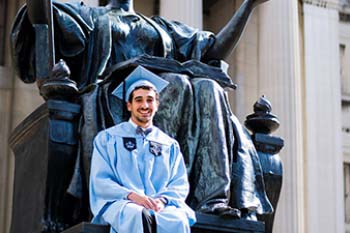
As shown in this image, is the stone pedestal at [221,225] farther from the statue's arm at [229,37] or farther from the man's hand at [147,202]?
the statue's arm at [229,37]

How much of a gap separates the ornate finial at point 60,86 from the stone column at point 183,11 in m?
12.8

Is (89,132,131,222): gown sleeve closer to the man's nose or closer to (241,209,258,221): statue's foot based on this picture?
the man's nose

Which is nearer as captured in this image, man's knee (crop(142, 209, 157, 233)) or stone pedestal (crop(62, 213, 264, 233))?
man's knee (crop(142, 209, 157, 233))

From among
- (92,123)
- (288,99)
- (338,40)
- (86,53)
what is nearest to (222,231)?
(92,123)

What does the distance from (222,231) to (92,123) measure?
1.14 meters

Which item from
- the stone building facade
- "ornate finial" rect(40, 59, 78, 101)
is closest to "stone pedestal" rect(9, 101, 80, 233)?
"ornate finial" rect(40, 59, 78, 101)

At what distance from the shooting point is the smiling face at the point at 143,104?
21.2ft

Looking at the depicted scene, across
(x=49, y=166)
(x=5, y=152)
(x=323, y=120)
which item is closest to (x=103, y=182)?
(x=49, y=166)

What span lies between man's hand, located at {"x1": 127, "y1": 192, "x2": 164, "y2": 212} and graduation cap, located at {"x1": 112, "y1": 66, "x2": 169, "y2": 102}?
699mm

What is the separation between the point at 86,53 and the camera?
802 centimetres

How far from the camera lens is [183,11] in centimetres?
2017

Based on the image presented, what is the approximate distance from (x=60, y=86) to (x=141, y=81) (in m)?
0.81

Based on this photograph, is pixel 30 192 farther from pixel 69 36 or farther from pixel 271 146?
pixel 271 146

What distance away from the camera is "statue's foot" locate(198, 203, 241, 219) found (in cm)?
672
